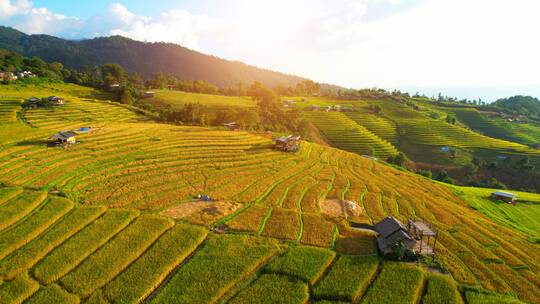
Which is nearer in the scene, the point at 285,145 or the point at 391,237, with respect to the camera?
the point at 391,237

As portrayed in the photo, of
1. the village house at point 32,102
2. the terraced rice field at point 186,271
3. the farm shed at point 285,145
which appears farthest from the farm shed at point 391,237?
the village house at point 32,102

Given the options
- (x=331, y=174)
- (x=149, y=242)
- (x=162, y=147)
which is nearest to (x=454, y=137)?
(x=331, y=174)

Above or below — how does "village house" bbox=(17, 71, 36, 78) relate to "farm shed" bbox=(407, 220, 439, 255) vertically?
above

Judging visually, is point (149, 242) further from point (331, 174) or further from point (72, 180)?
point (331, 174)

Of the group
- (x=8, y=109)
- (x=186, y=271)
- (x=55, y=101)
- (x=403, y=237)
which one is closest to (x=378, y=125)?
(x=403, y=237)

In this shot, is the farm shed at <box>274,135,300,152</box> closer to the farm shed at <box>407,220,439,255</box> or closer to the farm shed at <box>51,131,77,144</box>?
the farm shed at <box>407,220,439,255</box>

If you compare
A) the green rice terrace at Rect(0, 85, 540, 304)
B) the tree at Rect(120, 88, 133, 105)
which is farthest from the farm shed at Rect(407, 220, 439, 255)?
the tree at Rect(120, 88, 133, 105)

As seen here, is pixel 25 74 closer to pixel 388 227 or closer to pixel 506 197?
pixel 388 227
